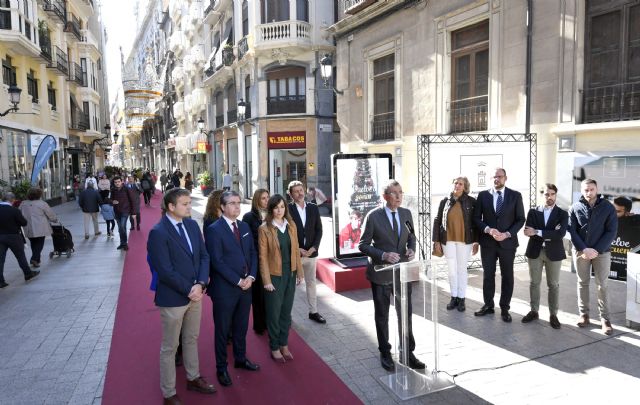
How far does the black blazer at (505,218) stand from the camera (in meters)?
5.86

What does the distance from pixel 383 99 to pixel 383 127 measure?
84 centimetres

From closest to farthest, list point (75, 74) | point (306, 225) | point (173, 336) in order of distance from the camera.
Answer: point (173, 336), point (306, 225), point (75, 74)

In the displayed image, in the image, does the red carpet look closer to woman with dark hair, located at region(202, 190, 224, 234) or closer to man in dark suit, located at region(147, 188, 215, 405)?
man in dark suit, located at region(147, 188, 215, 405)

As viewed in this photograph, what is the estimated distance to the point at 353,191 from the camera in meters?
8.05

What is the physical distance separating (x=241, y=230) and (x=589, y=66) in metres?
7.34

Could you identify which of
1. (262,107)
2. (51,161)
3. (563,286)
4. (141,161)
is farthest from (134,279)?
(141,161)

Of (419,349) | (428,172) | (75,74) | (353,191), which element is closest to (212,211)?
(419,349)

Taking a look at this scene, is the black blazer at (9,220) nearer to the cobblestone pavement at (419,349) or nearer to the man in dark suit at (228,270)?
the cobblestone pavement at (419,349)

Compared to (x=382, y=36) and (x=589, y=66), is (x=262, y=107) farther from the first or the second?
(x=589, y=66)

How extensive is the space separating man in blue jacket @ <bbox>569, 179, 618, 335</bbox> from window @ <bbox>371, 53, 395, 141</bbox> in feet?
26.2

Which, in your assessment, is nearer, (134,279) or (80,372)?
(80,372)

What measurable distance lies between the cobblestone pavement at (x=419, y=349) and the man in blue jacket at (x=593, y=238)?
13.1 inches

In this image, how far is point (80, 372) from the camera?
4637 millimetres

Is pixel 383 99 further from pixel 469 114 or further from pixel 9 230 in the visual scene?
pixel 9 230
